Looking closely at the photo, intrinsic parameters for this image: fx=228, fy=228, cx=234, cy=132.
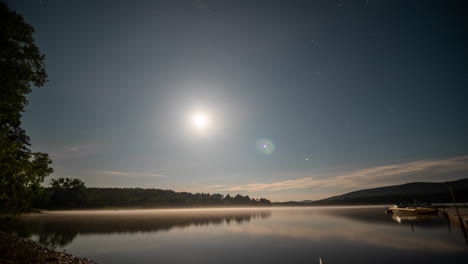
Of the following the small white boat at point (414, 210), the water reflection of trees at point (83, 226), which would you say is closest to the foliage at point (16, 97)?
the water reflection of trees at point (83, 226)

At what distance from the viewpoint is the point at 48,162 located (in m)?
17.6

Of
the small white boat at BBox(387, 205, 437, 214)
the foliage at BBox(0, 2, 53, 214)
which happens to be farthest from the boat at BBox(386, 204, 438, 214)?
the foliage at BBox(0, 2, 53, 214)

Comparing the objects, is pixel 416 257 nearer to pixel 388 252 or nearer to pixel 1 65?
pixel 388 252

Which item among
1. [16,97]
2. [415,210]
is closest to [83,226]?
[16,97]

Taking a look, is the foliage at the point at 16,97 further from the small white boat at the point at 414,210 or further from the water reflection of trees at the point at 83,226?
the small white boat at the point at 414,210

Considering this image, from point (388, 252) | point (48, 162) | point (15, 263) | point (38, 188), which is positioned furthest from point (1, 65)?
point (388, 252)

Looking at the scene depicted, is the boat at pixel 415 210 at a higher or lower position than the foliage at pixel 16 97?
lower

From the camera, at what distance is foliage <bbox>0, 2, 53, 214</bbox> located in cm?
1441

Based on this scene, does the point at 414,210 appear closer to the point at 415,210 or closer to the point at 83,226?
the point at 415,210

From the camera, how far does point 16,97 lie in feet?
52.3

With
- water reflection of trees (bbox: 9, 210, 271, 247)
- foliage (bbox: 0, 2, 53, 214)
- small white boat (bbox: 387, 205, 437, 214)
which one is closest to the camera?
foliage (bbox: 0, 2, 53, 214)

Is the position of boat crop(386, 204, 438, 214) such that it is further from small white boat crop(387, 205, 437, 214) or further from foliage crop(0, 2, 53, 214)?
→ foliage crop(0, 2, 53, 214)

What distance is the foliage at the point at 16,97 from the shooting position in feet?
47.3

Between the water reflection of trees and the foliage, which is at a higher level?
the foliage
